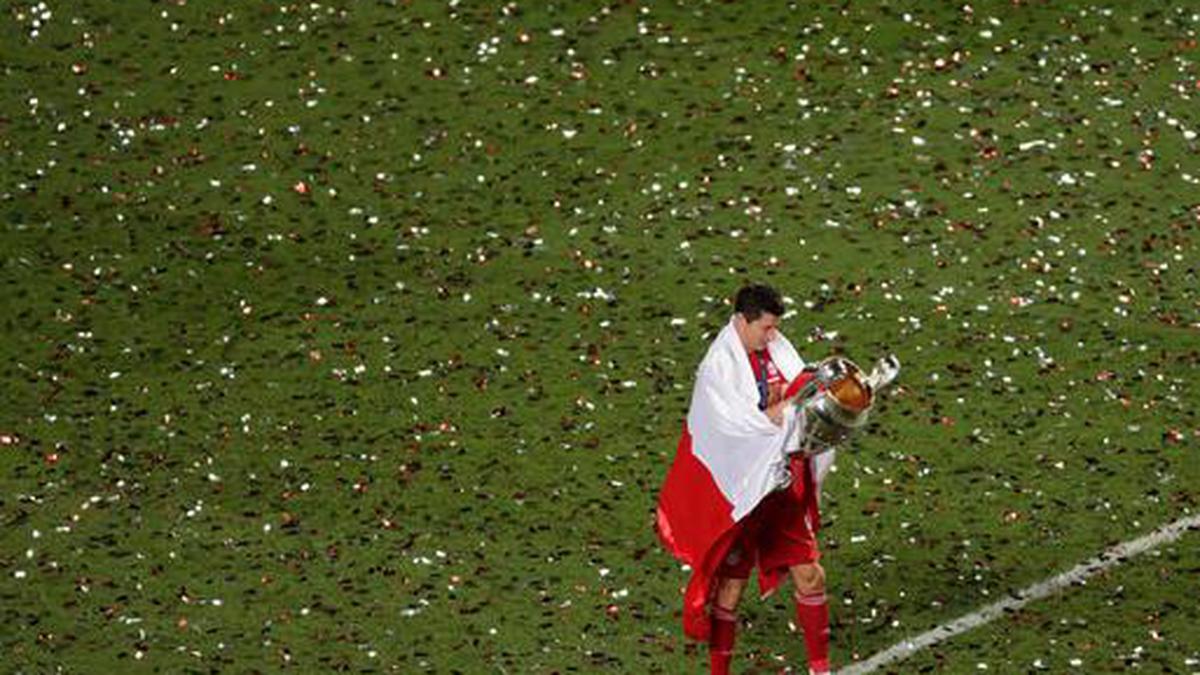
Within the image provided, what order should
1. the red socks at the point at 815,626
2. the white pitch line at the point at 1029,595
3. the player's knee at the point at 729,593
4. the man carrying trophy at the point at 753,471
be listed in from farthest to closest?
the white pitch line at the point at 1029,595, the player's knee at the point at 729,593, the red socks at the point at 815,626, the man carrying trophy at the point at 753,471

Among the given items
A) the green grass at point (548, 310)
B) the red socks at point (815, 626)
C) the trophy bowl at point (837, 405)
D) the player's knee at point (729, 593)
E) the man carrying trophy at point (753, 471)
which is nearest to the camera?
the trophy bowl at point (837, 405)

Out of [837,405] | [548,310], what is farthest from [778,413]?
[548,310]

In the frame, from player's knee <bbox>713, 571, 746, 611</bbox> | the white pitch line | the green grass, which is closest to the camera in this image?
player's knee <bbox>713, 571, 746, 611</bbox>

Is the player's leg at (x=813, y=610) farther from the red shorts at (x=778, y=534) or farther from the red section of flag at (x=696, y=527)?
the red section of flag at (x=696, y=527)

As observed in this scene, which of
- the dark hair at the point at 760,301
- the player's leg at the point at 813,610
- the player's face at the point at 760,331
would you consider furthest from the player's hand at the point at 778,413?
the player's leg at the point at 813,610

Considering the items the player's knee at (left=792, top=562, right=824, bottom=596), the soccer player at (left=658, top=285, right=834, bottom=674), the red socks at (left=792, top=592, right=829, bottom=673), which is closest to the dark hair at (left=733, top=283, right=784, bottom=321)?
the soccer player at (left=658, top=285, right=834, bottom=674)

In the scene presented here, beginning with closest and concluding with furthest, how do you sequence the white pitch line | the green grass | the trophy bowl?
the trophy bowl, the white pitch line, the green grass

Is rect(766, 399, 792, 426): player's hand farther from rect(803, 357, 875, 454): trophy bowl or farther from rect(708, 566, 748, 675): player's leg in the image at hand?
rect(708, 566, 748, 675): player's leg

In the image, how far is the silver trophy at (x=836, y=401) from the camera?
1842 cm

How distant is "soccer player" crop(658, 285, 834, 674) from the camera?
61.5 ft

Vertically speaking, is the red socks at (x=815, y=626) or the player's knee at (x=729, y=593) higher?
the player's knee at (x=729, y=593)

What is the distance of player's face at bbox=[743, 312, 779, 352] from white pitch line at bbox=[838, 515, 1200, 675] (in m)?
2.05

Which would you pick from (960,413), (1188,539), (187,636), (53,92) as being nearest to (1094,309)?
(960,413)

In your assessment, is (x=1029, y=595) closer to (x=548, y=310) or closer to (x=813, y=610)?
(x=813, y=610)
